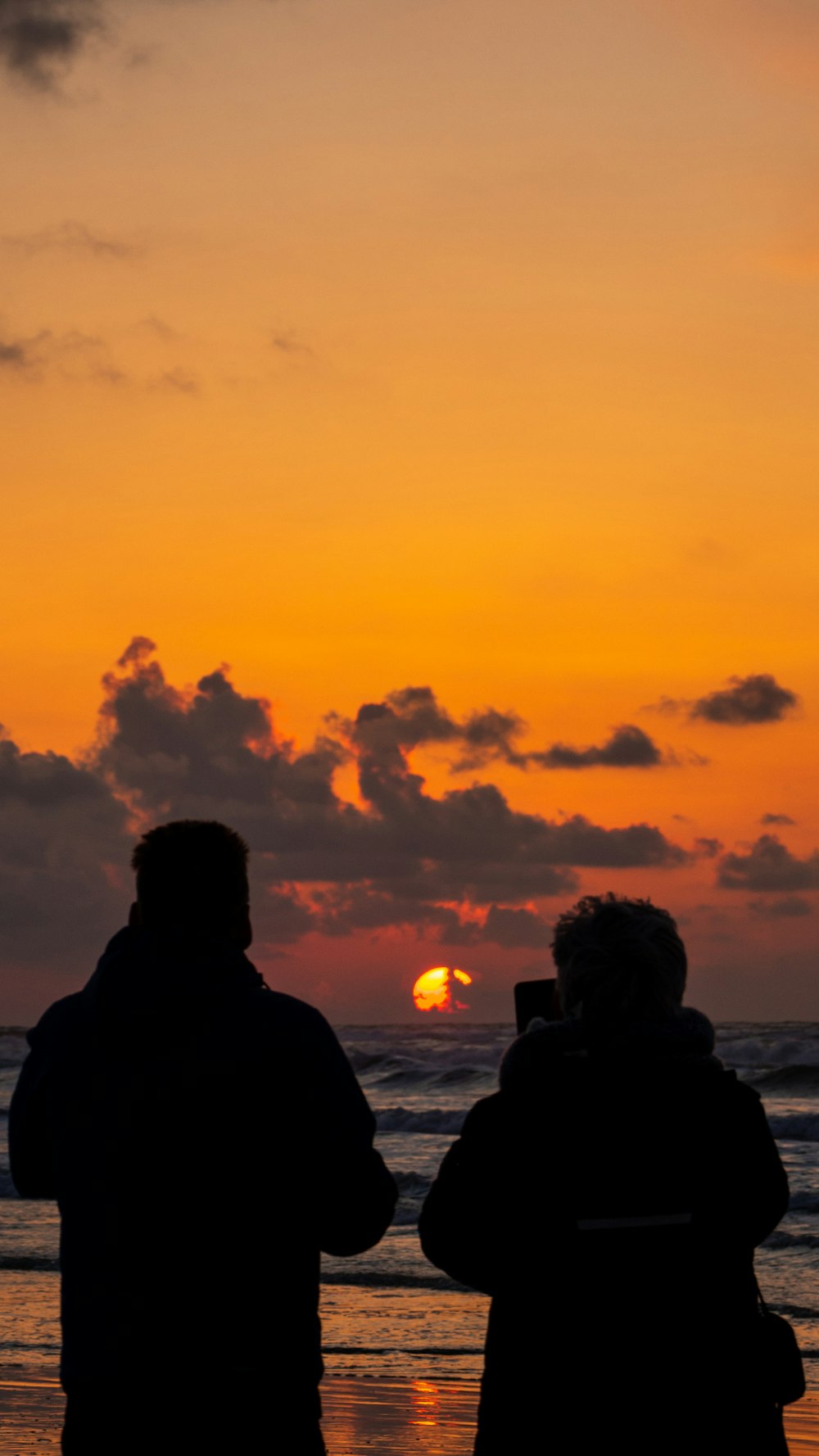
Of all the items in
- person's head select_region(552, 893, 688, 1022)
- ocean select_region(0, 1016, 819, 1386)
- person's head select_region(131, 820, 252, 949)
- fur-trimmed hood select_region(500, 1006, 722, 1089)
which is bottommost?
ocean select_region(0, 1016, 819, 1386)

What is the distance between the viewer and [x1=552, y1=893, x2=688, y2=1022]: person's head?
2.49 metres

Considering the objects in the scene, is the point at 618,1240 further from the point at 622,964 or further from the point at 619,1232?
the point at 622,964

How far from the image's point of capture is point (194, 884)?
2.59m

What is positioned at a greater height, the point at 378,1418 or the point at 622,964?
the point at 622,964

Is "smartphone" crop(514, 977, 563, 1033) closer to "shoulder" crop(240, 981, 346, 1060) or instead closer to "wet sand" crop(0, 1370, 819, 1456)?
"shoulder" crop(240, 981, 346, 1060)

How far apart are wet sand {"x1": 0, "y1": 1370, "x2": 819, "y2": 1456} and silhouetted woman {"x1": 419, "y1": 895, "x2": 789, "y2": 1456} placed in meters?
5.13

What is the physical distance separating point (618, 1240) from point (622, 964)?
0.42m

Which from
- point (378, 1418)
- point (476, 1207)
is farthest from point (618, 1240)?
point (378, 1418)

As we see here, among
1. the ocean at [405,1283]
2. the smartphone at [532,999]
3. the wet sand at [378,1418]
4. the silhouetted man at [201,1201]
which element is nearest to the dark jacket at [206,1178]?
the silhouetted man at [201,1201]

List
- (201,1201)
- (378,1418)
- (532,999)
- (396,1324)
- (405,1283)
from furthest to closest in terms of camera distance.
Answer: (405,1283) < (396,1324) < (378,1418) < (532,999) < (201,1201)

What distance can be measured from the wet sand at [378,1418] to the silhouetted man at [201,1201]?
509cm

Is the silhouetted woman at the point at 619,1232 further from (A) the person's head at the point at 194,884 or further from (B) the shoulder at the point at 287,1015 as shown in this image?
(A) the person's head at the point at 194,884

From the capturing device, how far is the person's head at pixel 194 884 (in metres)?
2.58

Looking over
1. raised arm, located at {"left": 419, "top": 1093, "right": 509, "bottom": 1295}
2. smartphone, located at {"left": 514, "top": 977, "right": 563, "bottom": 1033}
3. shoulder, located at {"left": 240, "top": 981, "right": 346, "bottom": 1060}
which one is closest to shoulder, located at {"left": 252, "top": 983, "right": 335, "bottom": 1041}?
shoulder, located at {"left": 240, "top": 981, "right": 346, "bottom": 1060}
